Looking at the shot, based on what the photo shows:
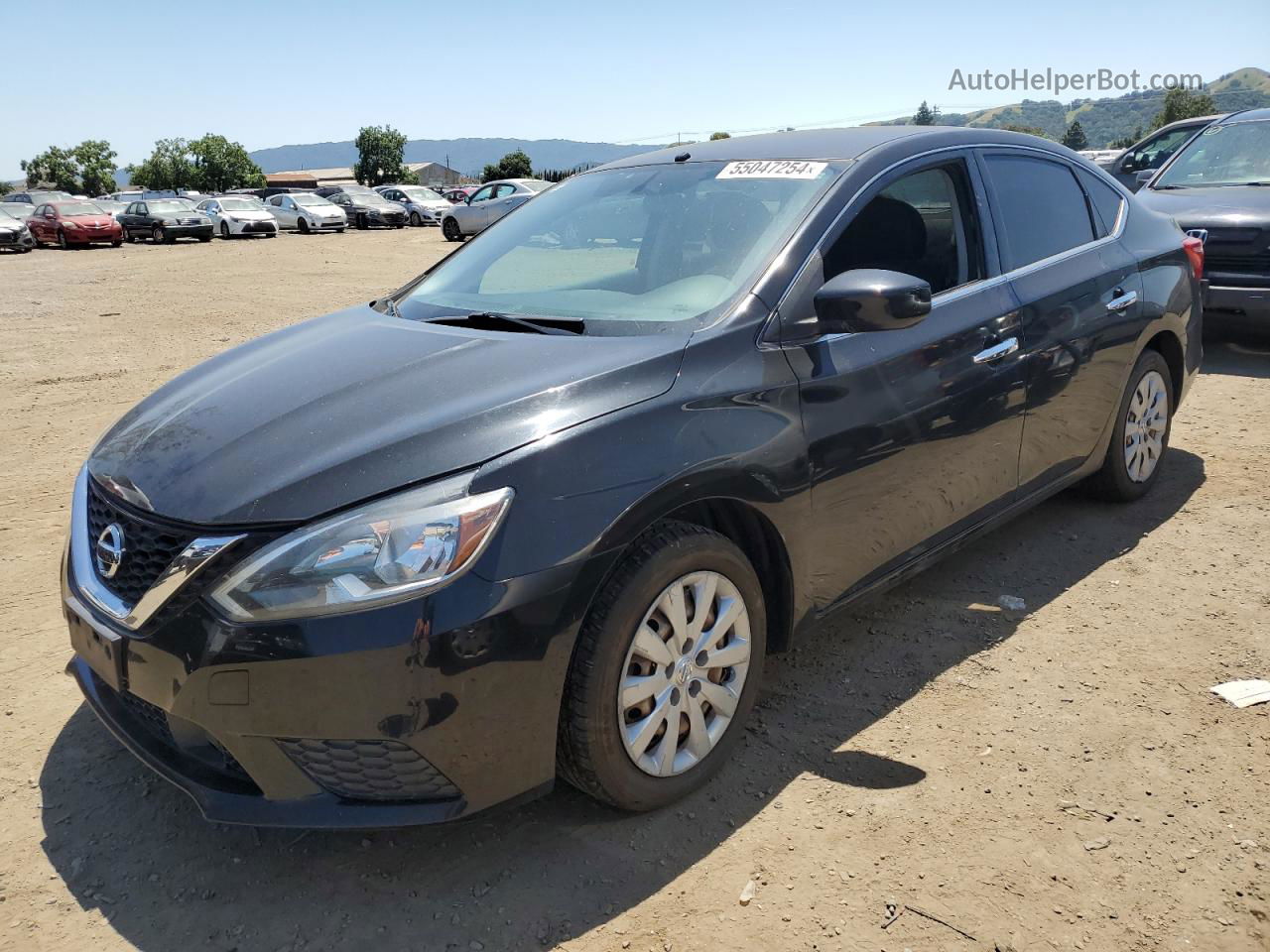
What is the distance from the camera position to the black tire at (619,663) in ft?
7.93

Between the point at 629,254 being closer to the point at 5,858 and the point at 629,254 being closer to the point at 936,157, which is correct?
the point at 936,157

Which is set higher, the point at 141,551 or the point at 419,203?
the point at 419,203

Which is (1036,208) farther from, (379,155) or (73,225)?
(379,155)

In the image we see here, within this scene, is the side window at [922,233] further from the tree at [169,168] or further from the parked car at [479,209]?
the tree at [169,168]

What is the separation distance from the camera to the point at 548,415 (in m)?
2.46

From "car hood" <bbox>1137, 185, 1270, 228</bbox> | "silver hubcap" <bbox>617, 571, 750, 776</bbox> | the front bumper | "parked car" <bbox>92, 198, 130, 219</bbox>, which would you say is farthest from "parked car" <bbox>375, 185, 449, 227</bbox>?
the front bumper

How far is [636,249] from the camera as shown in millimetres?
3391

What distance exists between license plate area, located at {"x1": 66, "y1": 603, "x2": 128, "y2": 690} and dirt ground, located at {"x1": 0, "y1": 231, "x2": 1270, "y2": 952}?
0.51m

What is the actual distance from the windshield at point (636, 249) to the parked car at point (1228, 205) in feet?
16.0

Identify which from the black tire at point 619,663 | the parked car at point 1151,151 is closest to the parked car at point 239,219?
the parked car at point 1151,151

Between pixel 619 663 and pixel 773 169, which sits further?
pixel 773 169

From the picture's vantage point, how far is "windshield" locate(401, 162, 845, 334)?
3033 millimetres

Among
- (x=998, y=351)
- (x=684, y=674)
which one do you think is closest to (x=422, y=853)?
(x=684, y=674)

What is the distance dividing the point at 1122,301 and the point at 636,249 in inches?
88.8
